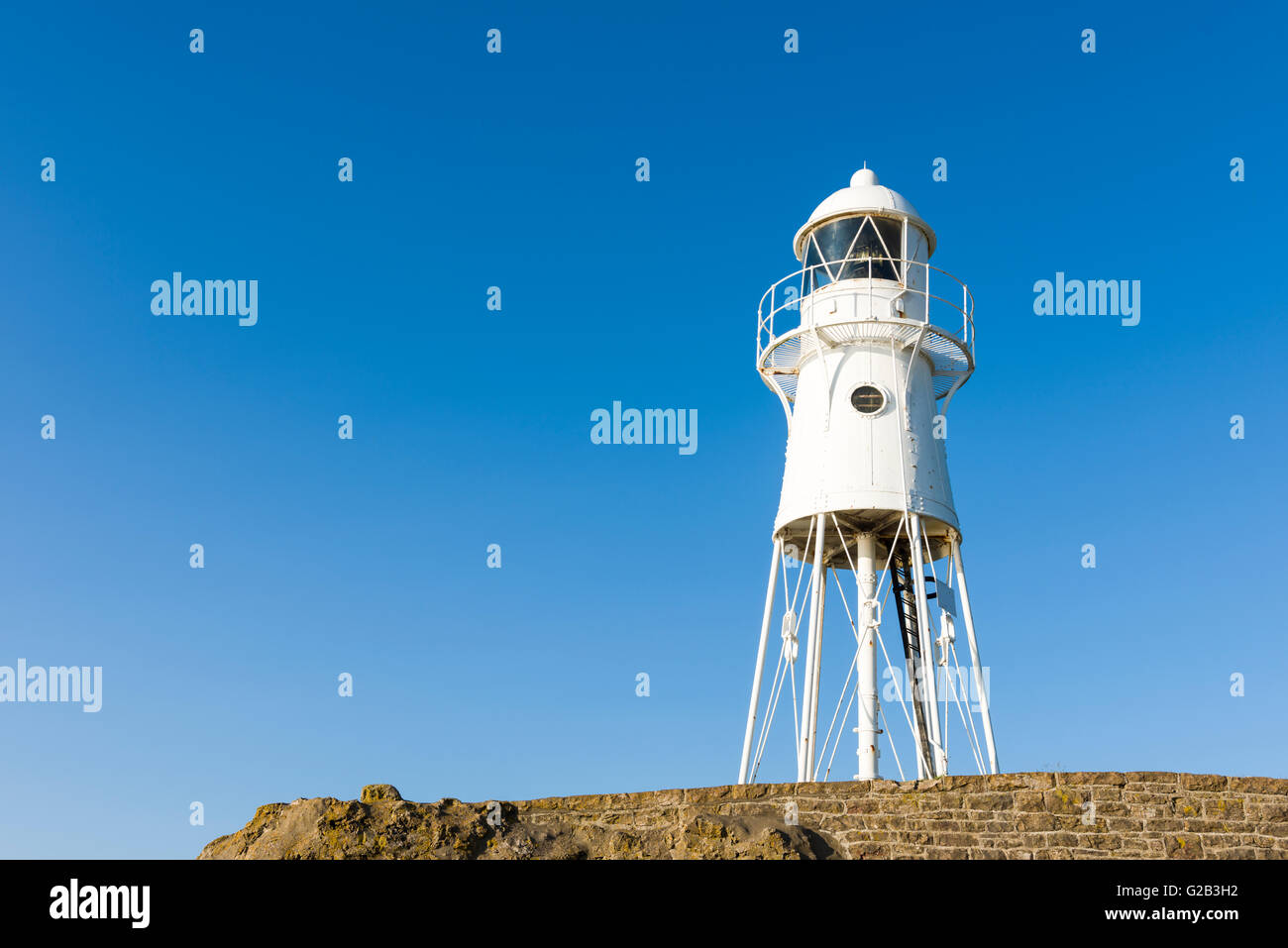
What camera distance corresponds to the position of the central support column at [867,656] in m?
21.3

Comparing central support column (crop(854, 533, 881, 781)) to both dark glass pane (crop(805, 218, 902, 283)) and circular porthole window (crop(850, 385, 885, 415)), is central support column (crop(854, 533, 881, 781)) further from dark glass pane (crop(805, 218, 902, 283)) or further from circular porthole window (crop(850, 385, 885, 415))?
dark glass pane (crop(805, 218, 902, 283))

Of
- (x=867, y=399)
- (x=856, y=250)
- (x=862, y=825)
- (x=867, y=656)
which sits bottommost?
(x=862, y=825)

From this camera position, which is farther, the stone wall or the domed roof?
the domed roof

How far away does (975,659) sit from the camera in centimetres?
2102

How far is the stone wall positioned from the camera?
422 inches

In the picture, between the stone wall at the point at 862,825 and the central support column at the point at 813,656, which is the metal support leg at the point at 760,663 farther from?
the stone wall at the point at 862,825

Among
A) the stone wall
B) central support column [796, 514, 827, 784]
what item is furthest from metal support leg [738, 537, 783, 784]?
the stone wall

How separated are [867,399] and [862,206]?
450 centimetres

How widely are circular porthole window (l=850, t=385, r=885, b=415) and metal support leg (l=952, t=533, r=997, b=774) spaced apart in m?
2.80

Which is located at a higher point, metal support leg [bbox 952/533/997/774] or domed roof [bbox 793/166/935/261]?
domed roof [bbox 793/166/935/261]

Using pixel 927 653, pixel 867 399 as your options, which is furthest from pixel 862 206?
pixel 927 653

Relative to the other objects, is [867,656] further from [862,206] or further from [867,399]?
[862,206]
